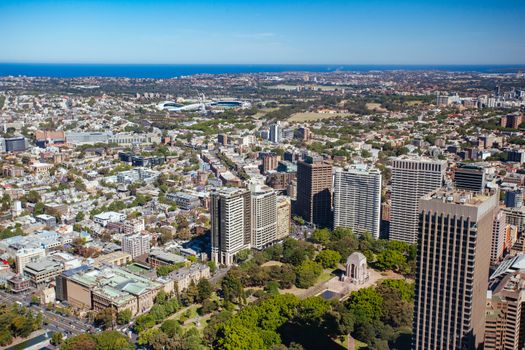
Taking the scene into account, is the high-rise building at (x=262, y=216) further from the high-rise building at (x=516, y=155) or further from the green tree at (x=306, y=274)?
the high-rise building at (x=516, y=155)

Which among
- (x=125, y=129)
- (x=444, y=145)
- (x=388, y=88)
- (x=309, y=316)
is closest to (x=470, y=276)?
(x=309, y=316)

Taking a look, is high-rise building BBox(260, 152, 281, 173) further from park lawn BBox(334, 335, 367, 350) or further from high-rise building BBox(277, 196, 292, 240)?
park lawn BBox(334, 335, 367, 350)

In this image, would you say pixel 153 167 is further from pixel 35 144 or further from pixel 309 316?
pixel 309 316

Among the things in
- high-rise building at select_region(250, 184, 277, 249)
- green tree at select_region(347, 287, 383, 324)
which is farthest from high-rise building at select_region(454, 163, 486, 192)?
green tree at select_region(347, 287, 383, 324)

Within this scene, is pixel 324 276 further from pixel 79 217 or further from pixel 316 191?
pixel 79 217

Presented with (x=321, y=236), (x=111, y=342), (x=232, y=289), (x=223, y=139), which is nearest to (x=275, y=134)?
(x=223, y=139)

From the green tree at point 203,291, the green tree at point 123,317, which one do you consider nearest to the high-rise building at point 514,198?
the green tree at point 203,291
